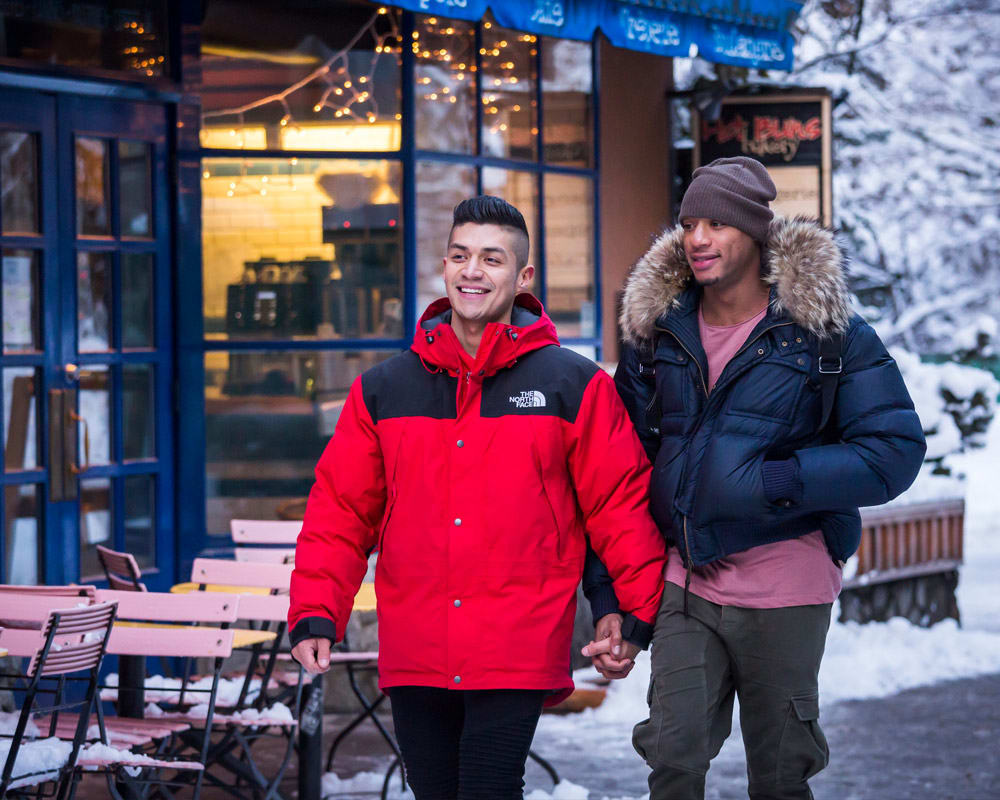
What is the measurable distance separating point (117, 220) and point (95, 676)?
11.2 ft

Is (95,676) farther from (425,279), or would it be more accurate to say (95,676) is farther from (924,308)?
(924,308)

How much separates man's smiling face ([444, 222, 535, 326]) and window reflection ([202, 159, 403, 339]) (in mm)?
4180

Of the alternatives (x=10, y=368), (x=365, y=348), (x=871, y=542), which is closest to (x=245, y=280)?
(x=365, y=348)

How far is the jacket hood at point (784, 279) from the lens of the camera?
3.98 meters

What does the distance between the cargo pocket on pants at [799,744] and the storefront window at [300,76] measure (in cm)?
488

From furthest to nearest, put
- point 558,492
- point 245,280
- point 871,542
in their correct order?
point 871,542
point 245,280
point 558,492

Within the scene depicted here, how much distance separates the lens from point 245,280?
316 inches

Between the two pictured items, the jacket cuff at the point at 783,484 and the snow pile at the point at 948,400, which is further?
the snow pile at the point at 948,400

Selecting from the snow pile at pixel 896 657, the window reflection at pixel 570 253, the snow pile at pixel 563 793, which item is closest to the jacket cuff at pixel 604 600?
the snow pile at pixel 563 793

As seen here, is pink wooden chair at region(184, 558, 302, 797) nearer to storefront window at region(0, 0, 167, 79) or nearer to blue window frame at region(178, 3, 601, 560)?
blue window frame at region(178, 3, 601, 560)

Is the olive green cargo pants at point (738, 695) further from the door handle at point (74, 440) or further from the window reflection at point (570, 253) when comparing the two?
the window reflection at point (570, 253)

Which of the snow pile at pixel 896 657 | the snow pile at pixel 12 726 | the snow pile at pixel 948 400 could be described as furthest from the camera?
the snow pile at pixel 948 400

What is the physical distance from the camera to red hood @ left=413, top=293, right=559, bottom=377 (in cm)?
390

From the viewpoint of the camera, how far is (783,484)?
12.7ft
